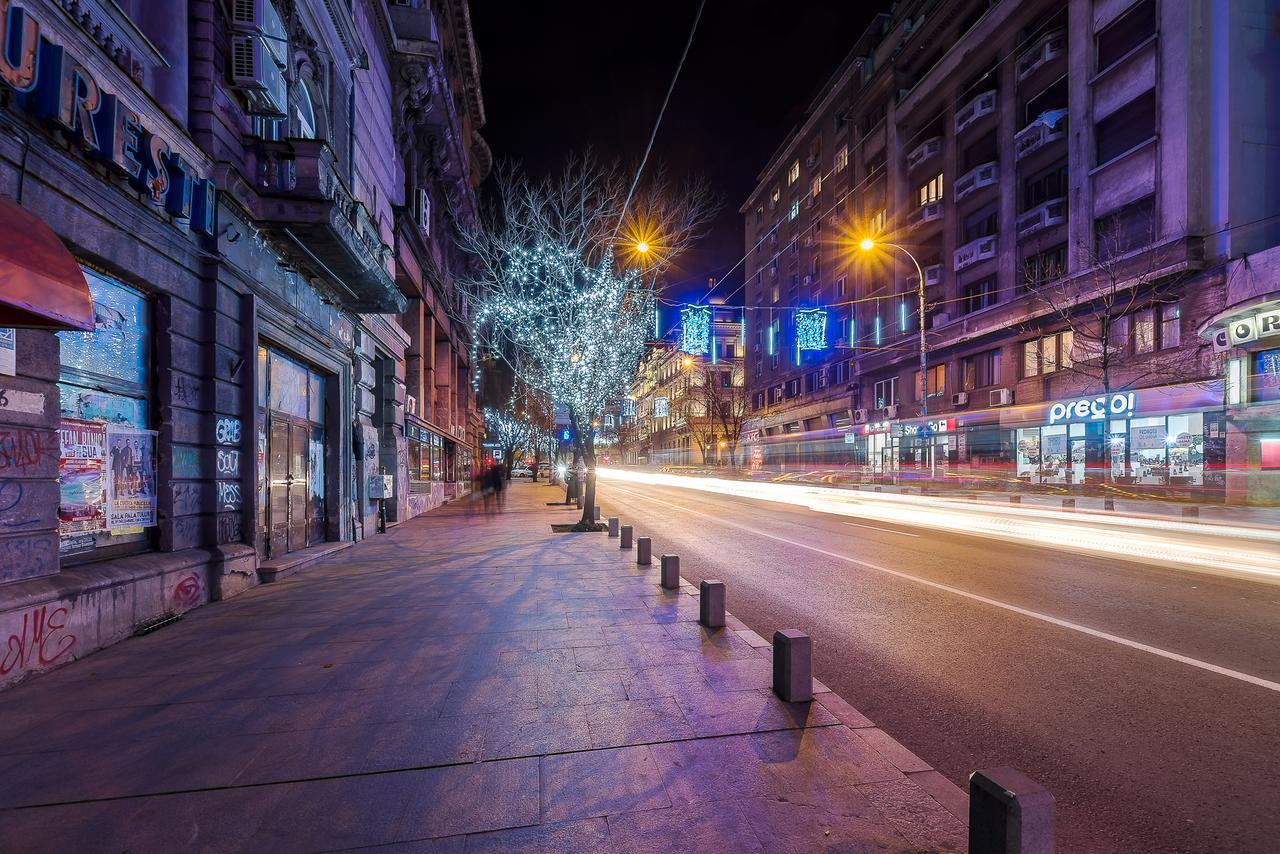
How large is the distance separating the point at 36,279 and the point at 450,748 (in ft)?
14.0

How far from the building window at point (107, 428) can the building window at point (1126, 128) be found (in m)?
29.7

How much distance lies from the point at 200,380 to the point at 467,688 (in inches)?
231

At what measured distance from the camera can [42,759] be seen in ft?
12.0

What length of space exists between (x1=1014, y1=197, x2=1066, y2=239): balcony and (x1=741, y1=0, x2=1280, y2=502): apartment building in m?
0.09

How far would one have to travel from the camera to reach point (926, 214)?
33500 mm

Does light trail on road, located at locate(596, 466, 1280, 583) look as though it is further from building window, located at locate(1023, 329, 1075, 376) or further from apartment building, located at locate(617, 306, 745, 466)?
apartment building, located at locate(617, 306, 745, 466)

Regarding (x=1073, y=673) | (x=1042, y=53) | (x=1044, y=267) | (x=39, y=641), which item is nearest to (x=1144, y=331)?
(x=1044, y=267)

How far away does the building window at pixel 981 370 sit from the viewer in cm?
2939

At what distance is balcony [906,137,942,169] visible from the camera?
33.5 meters

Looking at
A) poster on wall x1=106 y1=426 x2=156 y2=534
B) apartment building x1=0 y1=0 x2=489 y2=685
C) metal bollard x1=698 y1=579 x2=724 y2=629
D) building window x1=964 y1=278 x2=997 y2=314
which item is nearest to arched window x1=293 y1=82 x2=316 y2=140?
apartment building x1=0 y1=0 x2=489 y2=685

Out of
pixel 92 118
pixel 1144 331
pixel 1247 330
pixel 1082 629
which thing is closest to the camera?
pixel 92 118

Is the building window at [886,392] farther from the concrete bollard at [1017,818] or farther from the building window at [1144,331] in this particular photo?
the concrete bollard at [1017,818]

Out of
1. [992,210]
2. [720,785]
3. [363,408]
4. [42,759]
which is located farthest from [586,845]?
[992,210]

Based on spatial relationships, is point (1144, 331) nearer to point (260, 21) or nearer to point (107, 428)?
point (260, 21)
